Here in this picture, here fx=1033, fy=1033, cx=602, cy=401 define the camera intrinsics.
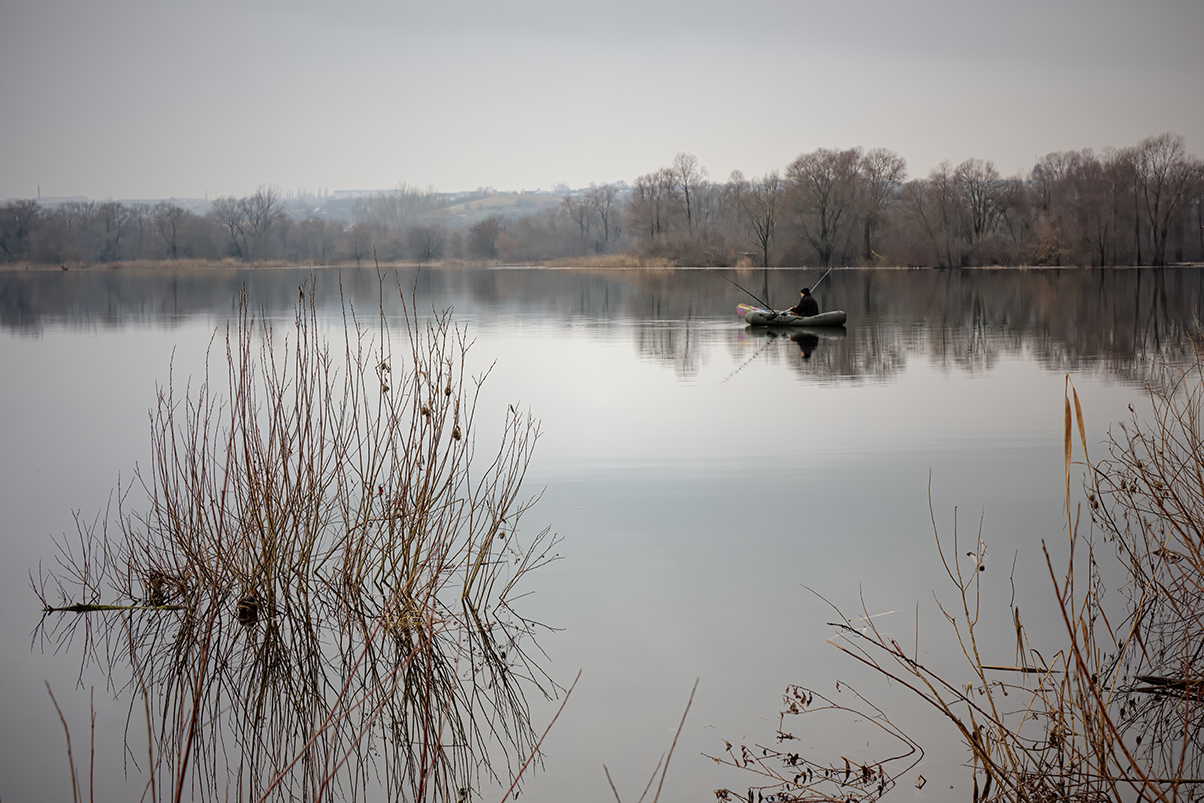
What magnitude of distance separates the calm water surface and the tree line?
39.1 m

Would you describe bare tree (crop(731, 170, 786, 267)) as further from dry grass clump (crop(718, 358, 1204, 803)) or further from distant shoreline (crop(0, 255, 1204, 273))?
dry grass clump (crop(718, 358, 1204, 803))

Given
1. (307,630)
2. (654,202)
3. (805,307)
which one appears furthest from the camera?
(654,202)

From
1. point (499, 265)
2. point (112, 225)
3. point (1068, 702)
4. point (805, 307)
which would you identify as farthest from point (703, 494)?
point (112, 225)

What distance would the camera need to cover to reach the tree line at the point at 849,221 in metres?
58.3

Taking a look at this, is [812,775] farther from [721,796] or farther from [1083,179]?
[1083,179]

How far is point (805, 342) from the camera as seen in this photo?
22453 millimetres

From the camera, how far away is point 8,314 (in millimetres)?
30906

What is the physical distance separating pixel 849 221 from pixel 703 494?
62305 millimetres

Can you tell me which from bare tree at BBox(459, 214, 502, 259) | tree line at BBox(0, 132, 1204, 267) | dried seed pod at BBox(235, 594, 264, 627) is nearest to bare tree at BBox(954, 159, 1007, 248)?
tree line at BBox(0, 132, 1204, 267)

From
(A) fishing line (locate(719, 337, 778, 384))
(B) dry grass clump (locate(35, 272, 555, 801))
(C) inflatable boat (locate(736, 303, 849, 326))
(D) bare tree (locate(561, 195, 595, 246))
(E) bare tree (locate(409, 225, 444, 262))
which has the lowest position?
(B) dry grass clump (locate(35, 272, 555, 801))

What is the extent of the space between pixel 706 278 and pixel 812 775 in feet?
171

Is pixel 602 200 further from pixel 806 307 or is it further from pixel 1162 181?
pixel 806 307

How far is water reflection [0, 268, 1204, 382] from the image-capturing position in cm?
1933

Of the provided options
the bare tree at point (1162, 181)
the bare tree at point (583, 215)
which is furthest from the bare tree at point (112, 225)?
the bare tree at point (1162, 181)
